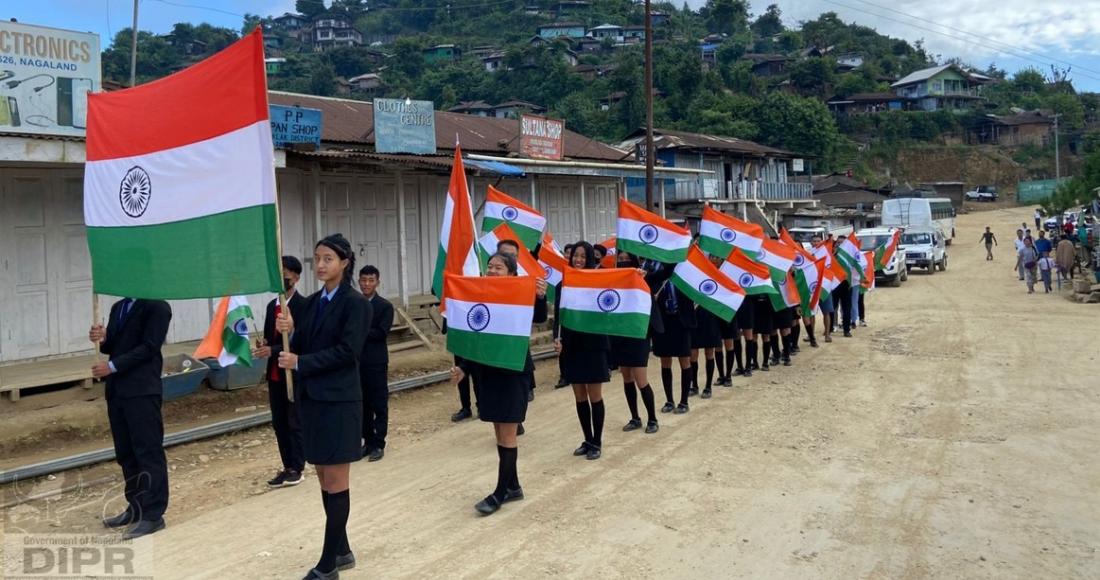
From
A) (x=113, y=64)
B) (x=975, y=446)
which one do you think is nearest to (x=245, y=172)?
(x=975, y=446)

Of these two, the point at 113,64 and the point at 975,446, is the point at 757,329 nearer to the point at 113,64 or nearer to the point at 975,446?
the point at 975,446

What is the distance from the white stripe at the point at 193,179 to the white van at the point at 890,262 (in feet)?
79.9

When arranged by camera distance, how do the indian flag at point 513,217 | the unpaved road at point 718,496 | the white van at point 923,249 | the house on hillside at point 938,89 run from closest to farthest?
the unpaved road at point 718,496 < the indian flag at point 513,217 < the white van at point 923,249 < the house on hillside at point 938,89

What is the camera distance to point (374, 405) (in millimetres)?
7840

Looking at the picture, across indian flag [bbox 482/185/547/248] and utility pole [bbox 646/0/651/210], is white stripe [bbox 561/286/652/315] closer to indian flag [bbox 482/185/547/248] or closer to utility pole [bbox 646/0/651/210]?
indian flag [bbox 482/185/547/248]

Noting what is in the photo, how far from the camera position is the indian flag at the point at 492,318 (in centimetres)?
601

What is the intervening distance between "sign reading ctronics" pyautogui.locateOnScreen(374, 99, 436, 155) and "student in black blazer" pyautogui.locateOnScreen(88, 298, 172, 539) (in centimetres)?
811

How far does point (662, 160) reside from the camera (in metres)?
36.9

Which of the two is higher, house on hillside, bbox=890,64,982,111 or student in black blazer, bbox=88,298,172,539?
house on hillside, bbox=890,64,982,111

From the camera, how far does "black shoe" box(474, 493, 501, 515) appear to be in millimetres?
5941

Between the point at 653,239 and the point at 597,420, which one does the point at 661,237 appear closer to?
the point at 653,239

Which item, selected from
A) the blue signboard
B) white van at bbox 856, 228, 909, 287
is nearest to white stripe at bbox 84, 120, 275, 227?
the blue signboard

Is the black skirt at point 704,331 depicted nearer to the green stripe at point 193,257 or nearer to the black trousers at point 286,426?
the black trousers at point 286,426

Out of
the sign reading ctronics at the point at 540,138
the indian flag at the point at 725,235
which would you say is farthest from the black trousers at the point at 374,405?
the sign reading ctronics at the point at 540,138
